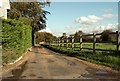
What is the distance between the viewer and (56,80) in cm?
896

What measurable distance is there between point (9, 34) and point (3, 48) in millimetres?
1177

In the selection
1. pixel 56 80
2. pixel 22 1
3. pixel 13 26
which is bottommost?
pixel 56 80

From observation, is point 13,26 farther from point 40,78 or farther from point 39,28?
point 39,28

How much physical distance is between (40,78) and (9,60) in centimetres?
473

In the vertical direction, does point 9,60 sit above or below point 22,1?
below

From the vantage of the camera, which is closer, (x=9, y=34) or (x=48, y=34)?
(x=9, y=34)

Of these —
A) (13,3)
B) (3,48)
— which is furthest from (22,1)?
(3,48)

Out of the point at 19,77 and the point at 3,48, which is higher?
the point at 3,48

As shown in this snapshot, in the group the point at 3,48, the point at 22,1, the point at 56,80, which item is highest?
A: the point at 22,1

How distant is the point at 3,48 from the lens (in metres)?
13.9

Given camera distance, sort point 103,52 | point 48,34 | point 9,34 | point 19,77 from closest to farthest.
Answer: point 19,77
point 9,34
point 103,52
point 48,34

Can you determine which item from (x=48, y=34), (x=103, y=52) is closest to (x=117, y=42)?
(x=103, y=52)

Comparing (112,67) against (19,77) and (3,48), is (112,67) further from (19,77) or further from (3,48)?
(3,48)

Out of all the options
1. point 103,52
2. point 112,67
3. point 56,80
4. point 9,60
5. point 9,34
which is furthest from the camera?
point 103,52
